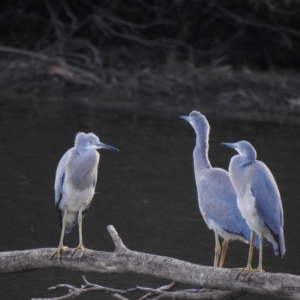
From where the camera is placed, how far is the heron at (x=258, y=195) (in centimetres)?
586

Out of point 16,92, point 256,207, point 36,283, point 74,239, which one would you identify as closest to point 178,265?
point 256,207

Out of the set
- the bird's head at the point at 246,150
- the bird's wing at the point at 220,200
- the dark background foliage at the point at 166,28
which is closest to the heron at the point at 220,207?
the bird's wing at the point at 220,200

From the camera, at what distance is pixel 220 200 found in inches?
276

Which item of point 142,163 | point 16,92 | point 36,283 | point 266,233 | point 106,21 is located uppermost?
point 106,21

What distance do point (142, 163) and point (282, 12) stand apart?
9.61 meters

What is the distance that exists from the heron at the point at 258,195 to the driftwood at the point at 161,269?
0.36 m

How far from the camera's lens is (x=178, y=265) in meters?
5.57

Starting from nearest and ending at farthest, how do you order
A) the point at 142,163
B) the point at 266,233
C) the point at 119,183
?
the point at 266,233 < the point at 119,183 < the point at 142,163

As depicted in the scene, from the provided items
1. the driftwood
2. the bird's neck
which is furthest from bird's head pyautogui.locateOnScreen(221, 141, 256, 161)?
the bird's neck

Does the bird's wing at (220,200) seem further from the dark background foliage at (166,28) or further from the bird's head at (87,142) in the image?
the dark background foliage at (166,28)

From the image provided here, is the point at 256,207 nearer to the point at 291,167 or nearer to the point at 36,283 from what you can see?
the point at 36,283

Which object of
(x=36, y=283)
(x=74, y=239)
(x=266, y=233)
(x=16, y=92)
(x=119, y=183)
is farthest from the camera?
(x=16, y=92)

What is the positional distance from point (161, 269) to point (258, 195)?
2.69 feet

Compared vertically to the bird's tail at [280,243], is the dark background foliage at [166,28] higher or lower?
higher
